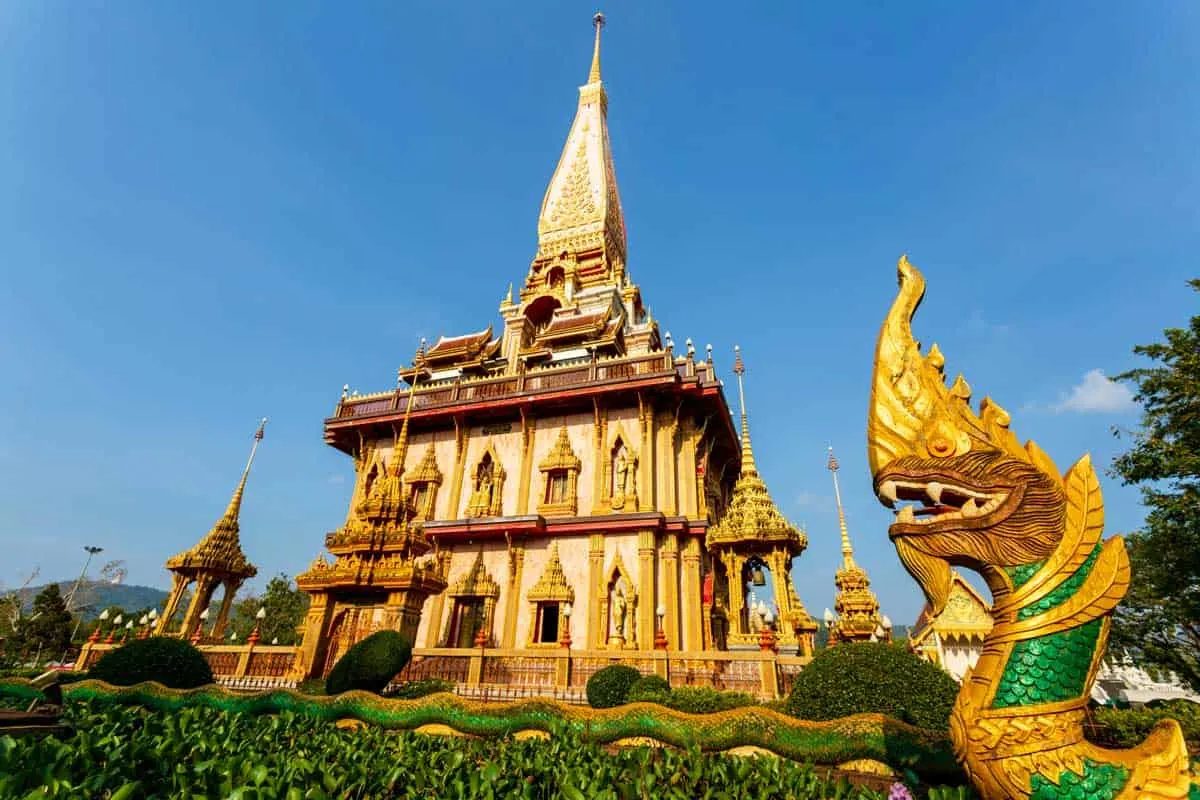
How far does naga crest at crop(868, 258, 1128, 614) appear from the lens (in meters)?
2.89

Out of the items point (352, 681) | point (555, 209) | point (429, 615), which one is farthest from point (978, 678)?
point (555, 209)

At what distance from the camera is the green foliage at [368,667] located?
855 centimetres

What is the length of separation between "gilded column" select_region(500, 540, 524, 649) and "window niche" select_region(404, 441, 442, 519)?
4.01 m

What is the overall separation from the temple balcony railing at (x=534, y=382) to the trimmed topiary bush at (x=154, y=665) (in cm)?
861

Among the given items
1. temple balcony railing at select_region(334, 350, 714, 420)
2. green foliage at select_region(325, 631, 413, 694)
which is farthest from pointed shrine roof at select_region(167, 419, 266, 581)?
green foliage at select_region(325, 631, 413, 694)

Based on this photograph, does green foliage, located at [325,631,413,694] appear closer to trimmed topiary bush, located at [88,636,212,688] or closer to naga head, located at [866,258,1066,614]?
trimmed topiary bush, located at [88,636,212,688]

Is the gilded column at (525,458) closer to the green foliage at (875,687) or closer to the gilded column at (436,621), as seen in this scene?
the gilded column at (436,621)

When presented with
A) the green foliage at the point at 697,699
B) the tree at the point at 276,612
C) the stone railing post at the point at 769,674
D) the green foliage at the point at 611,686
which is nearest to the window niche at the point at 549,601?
the green foliage at the point at 611,686

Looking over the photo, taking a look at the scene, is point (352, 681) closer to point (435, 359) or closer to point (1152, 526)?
point (435, 359)

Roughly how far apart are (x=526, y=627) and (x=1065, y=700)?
15526 mm

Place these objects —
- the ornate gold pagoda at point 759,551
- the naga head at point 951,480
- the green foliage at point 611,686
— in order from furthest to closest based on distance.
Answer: the ornate gold pagoda at point 759,551 → the green foliage at point 611,686 → the naga head at point 951,480

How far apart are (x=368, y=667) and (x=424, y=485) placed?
11828mm

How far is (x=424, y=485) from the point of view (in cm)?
1998

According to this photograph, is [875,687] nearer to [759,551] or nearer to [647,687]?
[647,687]
